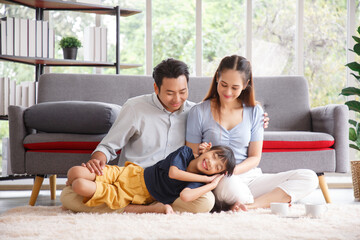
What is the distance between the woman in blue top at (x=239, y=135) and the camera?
2.08m

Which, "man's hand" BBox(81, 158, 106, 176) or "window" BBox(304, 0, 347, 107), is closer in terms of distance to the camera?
"man's hand" BBox(81, 158, 106, 176)

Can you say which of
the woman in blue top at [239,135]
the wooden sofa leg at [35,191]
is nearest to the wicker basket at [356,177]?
the woman in blue top at [239,135]

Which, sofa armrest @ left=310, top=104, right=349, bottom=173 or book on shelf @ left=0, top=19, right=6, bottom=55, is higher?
book on shelf @ left=0, top=19, right=6, bottom=55

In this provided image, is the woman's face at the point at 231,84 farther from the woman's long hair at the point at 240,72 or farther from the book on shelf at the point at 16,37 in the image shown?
the book on shelf at the point at 16,37

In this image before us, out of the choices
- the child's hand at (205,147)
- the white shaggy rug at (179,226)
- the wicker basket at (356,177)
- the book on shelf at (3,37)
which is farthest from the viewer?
the book on shelf at (3,37)

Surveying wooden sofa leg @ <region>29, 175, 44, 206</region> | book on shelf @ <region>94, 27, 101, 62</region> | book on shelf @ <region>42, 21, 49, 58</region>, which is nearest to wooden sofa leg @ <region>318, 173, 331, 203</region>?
wooden sofa leg @ <region>29, 175, 44, 206</region>

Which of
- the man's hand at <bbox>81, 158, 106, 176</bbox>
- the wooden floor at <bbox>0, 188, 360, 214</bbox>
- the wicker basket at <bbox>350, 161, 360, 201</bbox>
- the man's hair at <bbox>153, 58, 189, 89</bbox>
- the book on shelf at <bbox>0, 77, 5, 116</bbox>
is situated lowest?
the wooden floor at <bbox>0, 188, 360, 214</bbox>

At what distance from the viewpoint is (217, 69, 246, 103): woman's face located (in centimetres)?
207

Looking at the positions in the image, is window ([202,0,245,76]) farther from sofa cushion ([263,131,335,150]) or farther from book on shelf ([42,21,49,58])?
sofa cushion ([263,131,335,150])

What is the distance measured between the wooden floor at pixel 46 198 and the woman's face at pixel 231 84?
1.19 metres

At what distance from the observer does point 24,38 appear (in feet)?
11.5

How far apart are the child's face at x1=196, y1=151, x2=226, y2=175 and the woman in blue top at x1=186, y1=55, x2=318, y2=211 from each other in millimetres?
74

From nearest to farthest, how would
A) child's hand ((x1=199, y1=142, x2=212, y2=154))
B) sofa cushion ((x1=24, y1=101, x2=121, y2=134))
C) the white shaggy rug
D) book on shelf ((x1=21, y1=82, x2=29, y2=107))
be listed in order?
the white shaggy rug < child's hand ((x1=199, y1=142, x2=212, y2=154)) < sofa cushion ((x1=24, y1=101, x2=121, y2=134)) < book on shelf ((x1=21, y1=82, x2=29, y2=107))

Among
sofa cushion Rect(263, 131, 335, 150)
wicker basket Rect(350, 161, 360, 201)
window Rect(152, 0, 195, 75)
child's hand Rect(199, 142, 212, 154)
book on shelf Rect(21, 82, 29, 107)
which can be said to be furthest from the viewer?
window Rect(152, 0, 195, 75)
